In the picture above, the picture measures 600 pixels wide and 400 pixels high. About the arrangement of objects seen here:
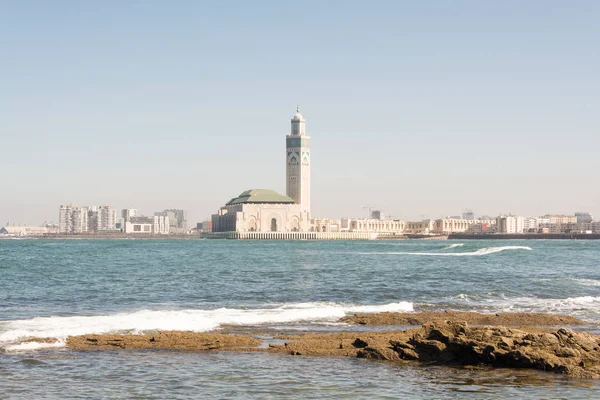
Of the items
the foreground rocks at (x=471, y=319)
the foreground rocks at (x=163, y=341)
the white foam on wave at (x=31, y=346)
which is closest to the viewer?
the white foam on wave at (x=31, y=346)

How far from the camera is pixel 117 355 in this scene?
1786 cm

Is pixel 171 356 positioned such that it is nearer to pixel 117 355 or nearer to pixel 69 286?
pixel 117 355

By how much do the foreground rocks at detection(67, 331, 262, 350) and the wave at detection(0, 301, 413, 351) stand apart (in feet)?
2.02

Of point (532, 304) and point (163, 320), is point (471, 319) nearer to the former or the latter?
point (532, 304)

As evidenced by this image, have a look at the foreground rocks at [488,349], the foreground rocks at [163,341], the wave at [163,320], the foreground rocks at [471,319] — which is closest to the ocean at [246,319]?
the wave at [163,320]

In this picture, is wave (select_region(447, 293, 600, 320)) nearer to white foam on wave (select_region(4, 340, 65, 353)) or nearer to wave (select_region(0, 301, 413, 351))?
wave (select_region(0, 301, 413, 351))

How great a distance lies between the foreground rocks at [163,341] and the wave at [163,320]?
62cm

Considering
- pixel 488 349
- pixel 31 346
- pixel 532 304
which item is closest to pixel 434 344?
pixel 488 349

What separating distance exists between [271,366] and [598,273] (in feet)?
133

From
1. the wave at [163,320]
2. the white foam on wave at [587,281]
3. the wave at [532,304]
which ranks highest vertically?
the white foam on wave at [587,281]

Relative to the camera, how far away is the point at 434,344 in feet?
55.9

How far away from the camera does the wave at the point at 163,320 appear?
66.8 ft

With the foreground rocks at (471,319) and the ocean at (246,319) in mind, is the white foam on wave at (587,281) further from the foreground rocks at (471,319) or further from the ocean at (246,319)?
the foreground rocks at (471,319)

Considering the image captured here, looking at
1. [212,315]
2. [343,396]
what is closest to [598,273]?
[212,315]
